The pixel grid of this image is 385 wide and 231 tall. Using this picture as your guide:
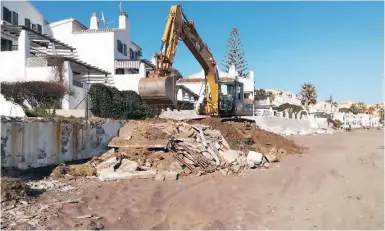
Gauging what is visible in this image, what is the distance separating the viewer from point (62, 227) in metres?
6.91

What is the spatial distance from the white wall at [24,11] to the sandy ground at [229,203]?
24060 mm

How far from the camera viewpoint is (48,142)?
39.1 feet

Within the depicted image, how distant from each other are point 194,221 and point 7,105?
10724 mm

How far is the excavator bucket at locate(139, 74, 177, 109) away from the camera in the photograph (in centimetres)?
1269

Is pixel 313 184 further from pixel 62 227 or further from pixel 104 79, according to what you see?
Result: pixel 104 79

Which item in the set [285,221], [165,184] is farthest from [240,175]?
[285,221]

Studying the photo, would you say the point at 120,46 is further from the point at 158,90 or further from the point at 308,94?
the point at 308,94

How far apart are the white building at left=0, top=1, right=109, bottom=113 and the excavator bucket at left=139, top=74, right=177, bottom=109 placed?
12.7m

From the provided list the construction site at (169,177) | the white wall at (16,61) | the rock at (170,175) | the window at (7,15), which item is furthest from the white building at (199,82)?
the rock at (170,175)

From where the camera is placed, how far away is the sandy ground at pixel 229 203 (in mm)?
7852

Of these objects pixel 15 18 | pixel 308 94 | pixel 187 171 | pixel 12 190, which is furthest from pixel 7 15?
pixel 308 94

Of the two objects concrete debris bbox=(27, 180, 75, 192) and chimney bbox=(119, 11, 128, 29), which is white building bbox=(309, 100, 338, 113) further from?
concrete debris bbox=(27, 180, 75, 192)

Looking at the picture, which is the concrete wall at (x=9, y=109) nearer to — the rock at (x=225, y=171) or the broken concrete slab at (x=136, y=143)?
the broken concrete slab at (x=136, y=143)

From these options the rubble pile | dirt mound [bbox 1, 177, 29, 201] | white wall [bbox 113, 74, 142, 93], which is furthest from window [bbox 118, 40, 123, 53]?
dirt mound [bbox 1, 177, 29, 201]
